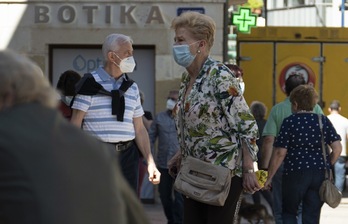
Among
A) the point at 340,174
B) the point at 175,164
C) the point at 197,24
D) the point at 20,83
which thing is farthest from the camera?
the point at 340,174

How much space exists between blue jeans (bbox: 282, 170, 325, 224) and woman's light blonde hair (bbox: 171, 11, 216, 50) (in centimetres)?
286

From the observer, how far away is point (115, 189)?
10.0 ft

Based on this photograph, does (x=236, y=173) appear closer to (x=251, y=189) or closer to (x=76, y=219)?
(x=251, y=189)

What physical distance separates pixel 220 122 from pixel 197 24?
65 cm

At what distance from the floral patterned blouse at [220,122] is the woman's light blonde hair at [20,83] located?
10.2 ft

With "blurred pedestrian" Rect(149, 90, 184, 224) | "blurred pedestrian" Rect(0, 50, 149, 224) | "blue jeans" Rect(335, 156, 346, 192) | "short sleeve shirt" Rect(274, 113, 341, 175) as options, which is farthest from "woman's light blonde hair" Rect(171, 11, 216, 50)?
"blue jeans" Rect(335, 156, 346, 192)

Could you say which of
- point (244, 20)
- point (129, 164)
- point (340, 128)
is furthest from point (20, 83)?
point (244, 20)

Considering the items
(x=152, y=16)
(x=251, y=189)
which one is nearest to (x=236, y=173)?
(x=251, y=189)

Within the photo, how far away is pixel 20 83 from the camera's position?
10.00ft

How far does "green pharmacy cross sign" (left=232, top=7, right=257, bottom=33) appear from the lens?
20.6 m

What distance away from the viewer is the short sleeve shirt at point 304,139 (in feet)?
29.3

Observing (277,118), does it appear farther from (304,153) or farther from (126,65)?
(126,65)

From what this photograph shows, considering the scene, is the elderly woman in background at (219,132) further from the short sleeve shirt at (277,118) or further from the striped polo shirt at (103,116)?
the short sleeve shirt at (277,118)

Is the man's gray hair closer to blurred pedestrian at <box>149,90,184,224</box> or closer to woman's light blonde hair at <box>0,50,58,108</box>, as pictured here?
woman's light blonde hair at <box>0,50,58,108</box>
